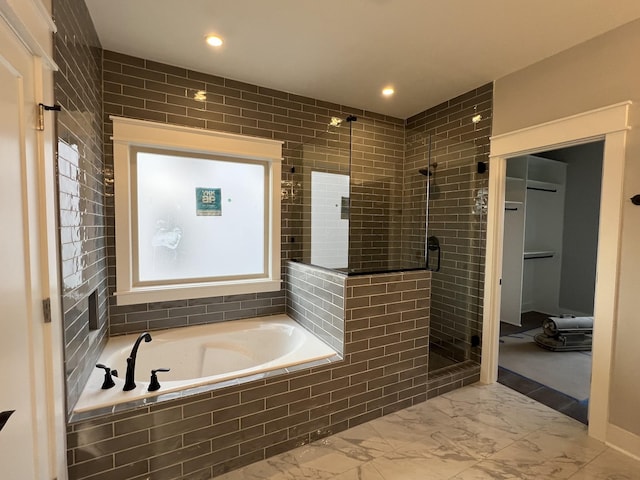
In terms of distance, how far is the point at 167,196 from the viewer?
2646mm

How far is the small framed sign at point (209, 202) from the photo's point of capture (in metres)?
2.78

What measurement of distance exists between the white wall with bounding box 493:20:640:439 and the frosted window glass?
8.35ft

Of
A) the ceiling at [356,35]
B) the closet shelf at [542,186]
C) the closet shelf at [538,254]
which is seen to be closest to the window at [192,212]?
the ceiling at [356,35]

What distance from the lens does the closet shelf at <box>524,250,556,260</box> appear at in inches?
184

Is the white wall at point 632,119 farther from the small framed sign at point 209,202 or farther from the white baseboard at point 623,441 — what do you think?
the small framed sign at point 209,202

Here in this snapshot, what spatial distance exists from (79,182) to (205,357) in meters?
1.56

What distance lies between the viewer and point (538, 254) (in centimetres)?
473

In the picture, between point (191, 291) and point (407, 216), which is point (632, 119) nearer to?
point (407, 216)

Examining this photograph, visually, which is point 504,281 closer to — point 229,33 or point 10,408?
point 229,33

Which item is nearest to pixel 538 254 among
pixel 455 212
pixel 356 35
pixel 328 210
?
pixel 455 212

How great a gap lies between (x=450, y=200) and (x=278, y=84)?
2051 millimetres

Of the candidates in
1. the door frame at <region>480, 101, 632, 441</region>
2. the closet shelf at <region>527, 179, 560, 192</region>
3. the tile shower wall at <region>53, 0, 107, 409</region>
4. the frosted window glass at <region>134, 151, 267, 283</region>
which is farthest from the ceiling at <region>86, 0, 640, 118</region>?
the closet shelf at <region>527, 179, 560, 192</region>

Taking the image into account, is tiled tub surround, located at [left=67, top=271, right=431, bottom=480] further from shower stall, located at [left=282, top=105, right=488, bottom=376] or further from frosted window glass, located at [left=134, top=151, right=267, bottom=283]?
frosted window glass, located at [left=134, top=151, right=267, bottom=283]

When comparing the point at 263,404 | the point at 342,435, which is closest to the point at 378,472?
the point at 342,435
